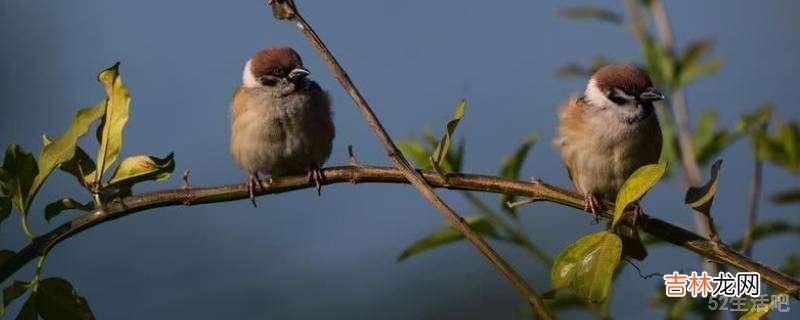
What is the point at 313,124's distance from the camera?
3.00 m

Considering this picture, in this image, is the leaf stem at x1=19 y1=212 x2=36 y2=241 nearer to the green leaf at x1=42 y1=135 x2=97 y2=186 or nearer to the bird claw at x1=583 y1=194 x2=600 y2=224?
the green leaf at x1=42 y1=135 x2=97 y2=186

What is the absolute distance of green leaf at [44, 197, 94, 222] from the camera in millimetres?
1206

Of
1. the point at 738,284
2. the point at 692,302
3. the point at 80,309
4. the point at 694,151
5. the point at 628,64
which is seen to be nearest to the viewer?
Answer: the point at 80,309

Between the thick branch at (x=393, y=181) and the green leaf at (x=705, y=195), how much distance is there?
2.0 inches

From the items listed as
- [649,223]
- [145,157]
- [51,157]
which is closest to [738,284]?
[649,223]

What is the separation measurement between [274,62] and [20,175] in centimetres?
198

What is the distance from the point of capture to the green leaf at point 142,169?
122 cm

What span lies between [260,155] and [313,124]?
0.58 feet

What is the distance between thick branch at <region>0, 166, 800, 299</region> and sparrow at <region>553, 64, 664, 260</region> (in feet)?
4.46

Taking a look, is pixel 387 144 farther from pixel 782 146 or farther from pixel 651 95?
pixel 651 95

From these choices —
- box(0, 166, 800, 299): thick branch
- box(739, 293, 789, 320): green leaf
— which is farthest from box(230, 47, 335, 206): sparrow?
box(739, 293, 789, 320): green leaf

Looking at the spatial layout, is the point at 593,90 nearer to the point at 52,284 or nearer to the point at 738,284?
the point at 738,284

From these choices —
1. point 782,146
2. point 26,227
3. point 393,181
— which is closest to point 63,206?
point 26,227

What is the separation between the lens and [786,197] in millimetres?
2236
